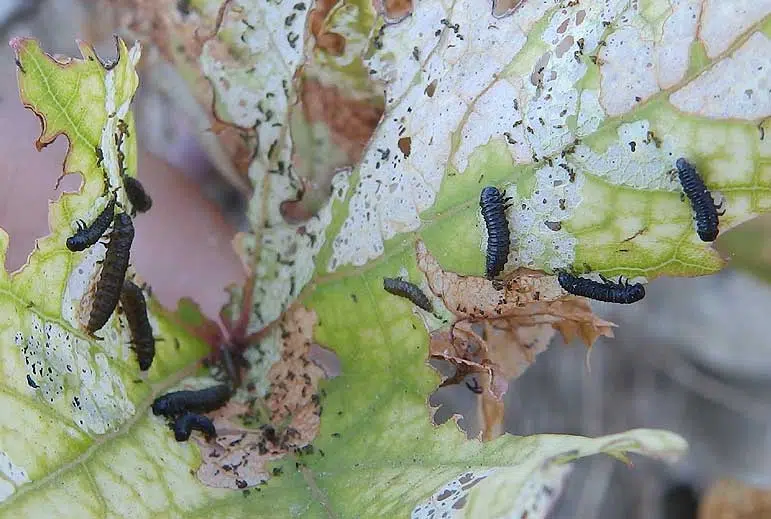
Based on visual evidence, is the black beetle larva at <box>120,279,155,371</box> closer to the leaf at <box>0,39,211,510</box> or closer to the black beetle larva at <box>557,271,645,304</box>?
the leaf at <box>0,39,211,510</box>

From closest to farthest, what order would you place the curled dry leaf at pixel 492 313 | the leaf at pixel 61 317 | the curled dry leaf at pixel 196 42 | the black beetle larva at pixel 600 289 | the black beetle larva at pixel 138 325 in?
the leaf at pixel 61 317, the black beetle larva at pixel 600 289, the curled dry leaf at pixel 492 313, the black beetle larva at pixel 138 325, the curled dry leaf at pixel 196 42

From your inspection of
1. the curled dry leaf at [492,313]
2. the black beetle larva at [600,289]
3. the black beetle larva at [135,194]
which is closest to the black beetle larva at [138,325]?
the black beetle larva at [135,194]

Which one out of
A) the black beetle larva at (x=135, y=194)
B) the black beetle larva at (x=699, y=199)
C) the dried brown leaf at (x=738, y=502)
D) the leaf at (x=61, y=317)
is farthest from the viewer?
the dried brown leaf at (x=738, y=502)

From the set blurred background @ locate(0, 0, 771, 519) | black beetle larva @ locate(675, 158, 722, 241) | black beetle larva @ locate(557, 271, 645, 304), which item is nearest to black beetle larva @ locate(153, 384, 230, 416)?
black beetle larva @ locate(557, 271, 645, 304)

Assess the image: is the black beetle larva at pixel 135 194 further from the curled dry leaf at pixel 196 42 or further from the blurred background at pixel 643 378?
the blurred background at pixel 643 378

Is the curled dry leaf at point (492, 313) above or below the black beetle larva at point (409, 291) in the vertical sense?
below

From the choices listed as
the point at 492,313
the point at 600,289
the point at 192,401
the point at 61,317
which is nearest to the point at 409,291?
the point at 492,313
